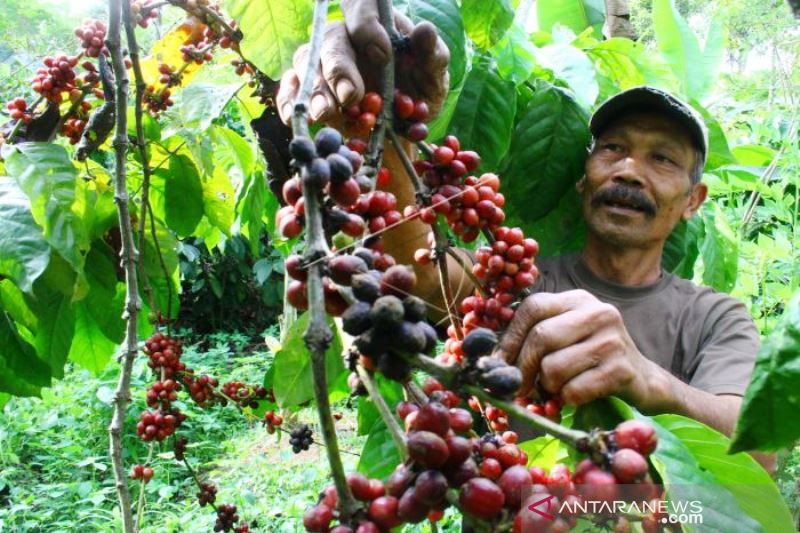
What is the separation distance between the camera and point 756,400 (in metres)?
0.44

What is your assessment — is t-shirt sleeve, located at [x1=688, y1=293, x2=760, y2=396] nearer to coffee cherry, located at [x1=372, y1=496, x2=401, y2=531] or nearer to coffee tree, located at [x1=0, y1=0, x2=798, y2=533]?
coffee tree, located at [x1=0, y1=0, x2=798, y2=533]

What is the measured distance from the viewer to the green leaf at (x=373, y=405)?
1203 millimetres

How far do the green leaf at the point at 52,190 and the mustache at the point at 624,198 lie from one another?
49.0 inches

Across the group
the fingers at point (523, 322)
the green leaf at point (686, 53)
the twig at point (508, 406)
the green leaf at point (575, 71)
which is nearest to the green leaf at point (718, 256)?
the green leaf at point (686, 53)

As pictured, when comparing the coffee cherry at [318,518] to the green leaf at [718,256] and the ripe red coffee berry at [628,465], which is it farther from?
the green leaf at [718,256]

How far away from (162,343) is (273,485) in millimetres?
2945

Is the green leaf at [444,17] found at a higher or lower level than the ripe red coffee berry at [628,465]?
higher

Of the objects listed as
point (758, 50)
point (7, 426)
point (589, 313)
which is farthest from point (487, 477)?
point (758, 50)

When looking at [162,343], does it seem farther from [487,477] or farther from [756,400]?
[756,400]

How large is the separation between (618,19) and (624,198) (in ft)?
2.65

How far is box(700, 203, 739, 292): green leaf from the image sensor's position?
1.87 meters

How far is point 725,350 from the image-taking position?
1.58 m

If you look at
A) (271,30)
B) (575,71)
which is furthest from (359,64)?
(575,71)

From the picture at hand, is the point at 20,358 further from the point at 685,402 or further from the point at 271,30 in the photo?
the point at 685,402
